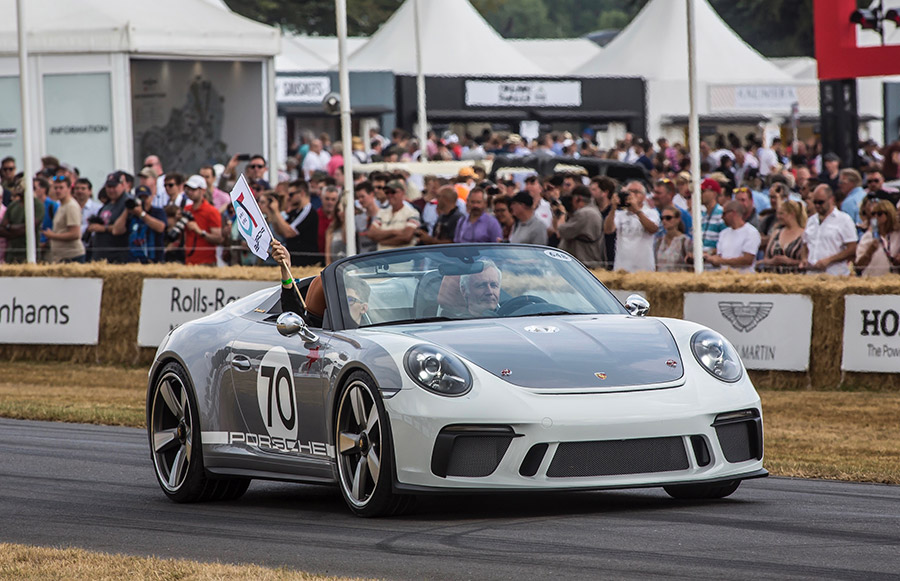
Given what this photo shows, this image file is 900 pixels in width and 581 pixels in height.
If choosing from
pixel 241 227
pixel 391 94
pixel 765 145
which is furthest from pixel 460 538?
pixel 391 94

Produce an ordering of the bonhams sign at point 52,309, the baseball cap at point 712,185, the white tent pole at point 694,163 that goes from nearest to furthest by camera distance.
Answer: the white tent pole at point 694,163 → the baseball cap at point 712,185 → the bonhams sign at point 52,309

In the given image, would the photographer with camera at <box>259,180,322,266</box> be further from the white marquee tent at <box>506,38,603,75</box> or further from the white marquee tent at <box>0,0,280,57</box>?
the white marquee tent at <box>506,38,603,75</box>

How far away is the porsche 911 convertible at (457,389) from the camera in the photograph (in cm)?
688

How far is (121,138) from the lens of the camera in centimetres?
2527

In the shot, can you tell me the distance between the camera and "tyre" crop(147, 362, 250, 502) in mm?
8680

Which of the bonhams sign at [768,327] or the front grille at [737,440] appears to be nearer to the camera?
the front grille at [737,440]

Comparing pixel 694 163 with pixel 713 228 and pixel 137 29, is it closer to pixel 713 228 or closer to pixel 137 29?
pixel 713 228

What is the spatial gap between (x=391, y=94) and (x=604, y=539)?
34.5 metres

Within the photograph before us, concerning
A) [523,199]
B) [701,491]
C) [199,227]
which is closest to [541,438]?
[701,491]

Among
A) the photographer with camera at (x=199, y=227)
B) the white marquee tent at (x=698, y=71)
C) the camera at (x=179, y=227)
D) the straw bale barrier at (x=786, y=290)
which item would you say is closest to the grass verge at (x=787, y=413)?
the straw bale barrier at (x=786, y=290)

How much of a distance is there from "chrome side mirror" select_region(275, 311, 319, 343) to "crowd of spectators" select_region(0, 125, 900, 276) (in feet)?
25.9

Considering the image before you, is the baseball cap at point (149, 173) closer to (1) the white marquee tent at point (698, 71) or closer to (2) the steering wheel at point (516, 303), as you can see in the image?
(2) the steering wheel at point (516, 303)

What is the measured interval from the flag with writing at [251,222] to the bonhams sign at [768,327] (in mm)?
7070

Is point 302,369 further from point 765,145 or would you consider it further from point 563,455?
point 765,145
